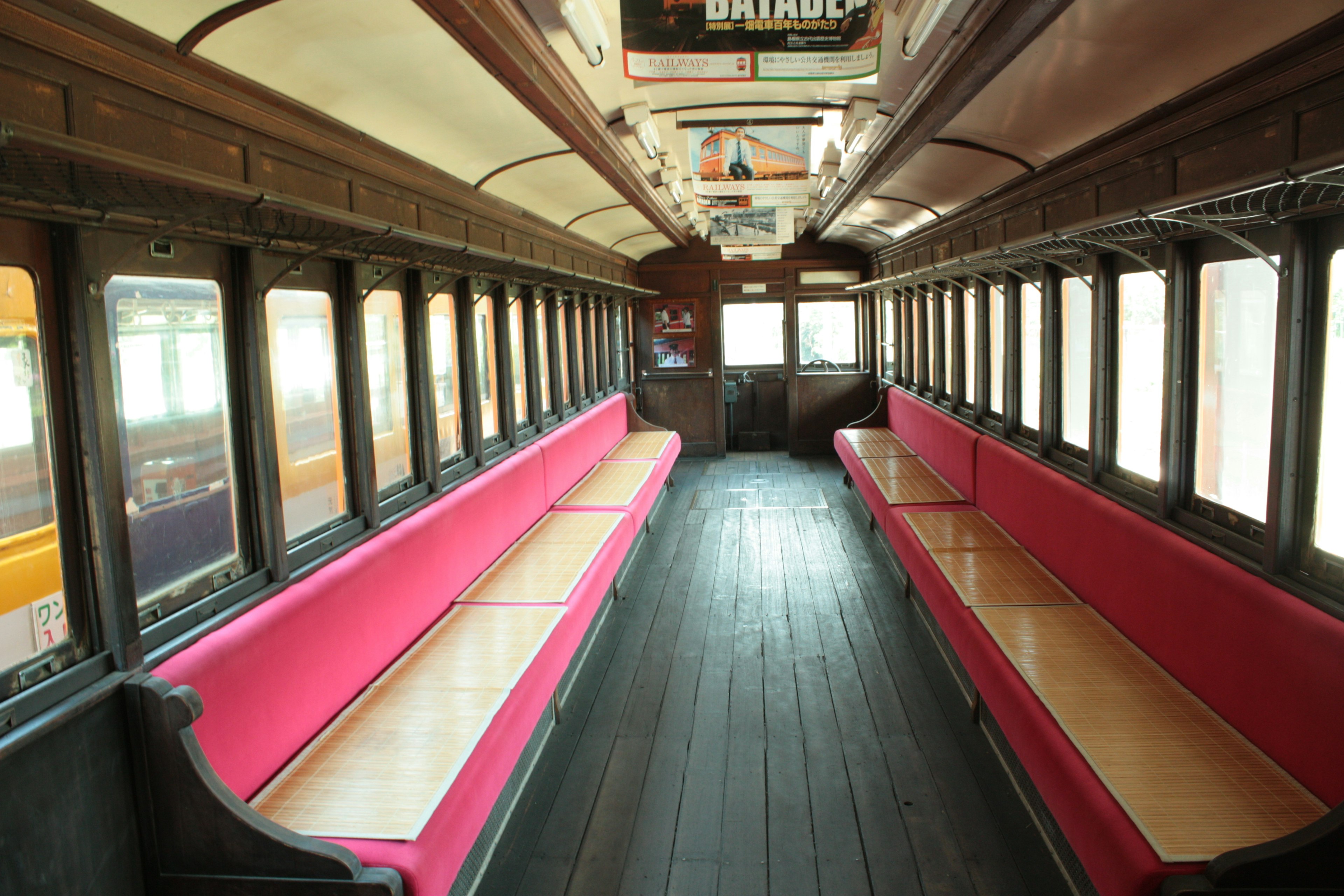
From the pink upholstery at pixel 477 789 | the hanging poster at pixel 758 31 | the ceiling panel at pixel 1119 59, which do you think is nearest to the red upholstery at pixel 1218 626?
the ceiling panel at pixel 1119 59

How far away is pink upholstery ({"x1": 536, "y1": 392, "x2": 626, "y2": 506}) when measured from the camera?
20.8 ft

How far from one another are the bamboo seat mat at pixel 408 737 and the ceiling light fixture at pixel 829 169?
3754 mm

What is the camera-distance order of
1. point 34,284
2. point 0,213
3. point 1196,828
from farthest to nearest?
point 1196,828 < point 34,284 < point 0,213

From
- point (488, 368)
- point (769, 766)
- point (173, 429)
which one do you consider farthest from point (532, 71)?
point (488, 368)

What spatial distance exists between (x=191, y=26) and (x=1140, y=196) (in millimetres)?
3437

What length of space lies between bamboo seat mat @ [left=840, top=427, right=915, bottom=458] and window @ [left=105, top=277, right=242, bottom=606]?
242 inches

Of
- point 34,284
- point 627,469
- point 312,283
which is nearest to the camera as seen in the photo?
point 34,284

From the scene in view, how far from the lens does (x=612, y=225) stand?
7.96 m

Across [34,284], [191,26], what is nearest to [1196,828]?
[34,284]

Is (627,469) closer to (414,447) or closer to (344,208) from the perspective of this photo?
(414,447)

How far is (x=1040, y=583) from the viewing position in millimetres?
4133

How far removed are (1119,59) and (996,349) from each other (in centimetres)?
354

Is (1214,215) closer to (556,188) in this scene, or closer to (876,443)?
(556,188)

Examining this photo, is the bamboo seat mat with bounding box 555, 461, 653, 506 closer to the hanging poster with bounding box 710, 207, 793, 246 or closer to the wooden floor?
the wooden floor
